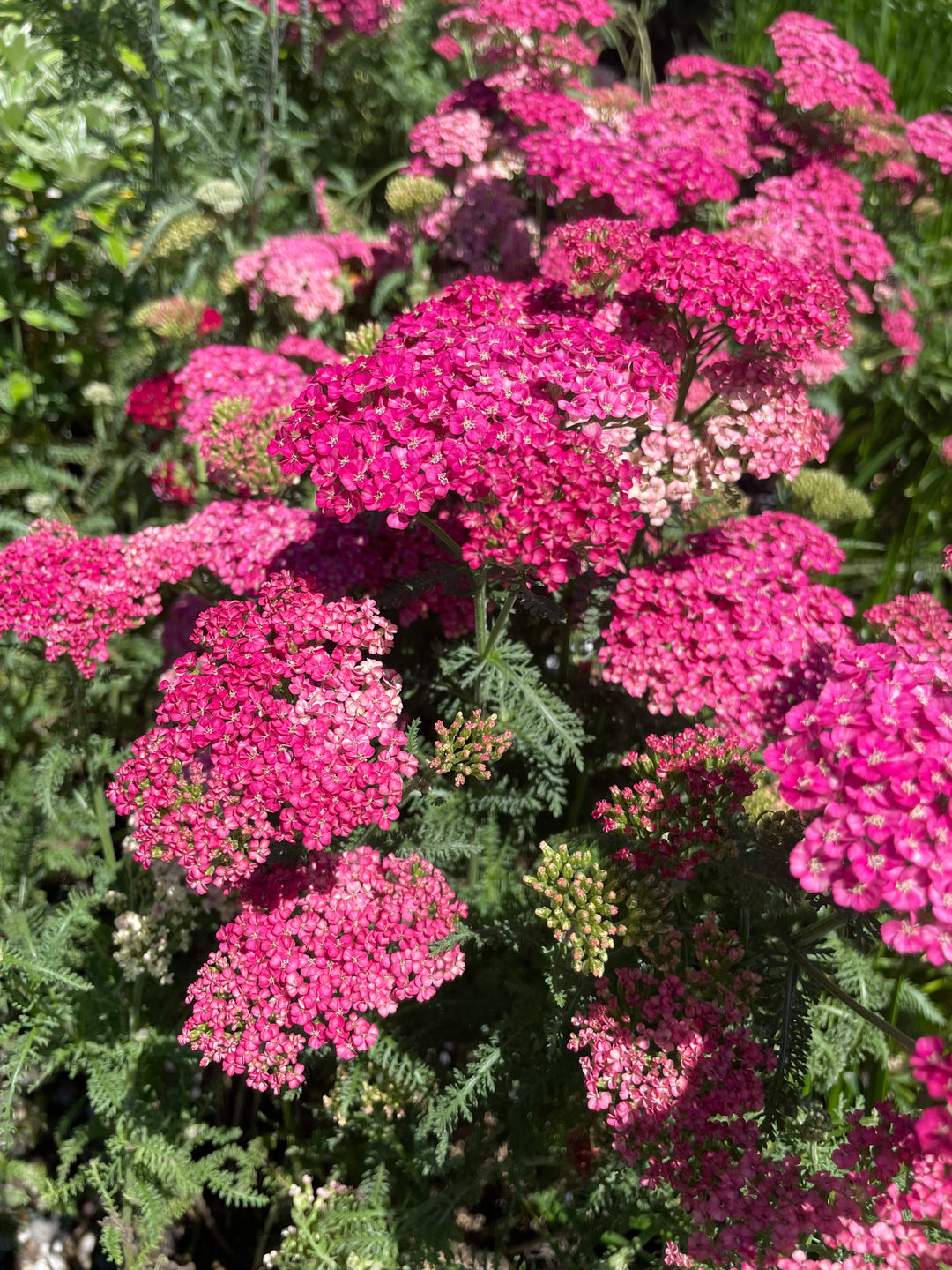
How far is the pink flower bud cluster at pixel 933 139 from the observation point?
368 cm

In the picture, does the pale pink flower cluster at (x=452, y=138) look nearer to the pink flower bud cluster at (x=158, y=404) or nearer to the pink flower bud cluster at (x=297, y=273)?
the pink flower bud cluster at (x=297, y=273)

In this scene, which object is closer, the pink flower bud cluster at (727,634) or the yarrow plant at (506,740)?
the yarrow plant at (506,740)

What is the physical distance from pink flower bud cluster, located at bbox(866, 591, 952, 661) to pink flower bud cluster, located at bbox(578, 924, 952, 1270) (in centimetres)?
98

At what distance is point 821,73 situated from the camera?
3697mm

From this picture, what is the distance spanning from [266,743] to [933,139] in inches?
147

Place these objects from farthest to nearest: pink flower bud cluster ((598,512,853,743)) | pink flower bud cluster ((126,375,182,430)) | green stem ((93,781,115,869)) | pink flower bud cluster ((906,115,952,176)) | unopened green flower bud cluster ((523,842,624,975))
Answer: pink flower bud cluster ((906,115,952,176)), pink flower bud cluster ((126,375,182,430)), green stem ((93,781,115,869)), pink flower bud cluster ((598,512,853,743)), unopened green flower bud cluster ((523,842,624,975))

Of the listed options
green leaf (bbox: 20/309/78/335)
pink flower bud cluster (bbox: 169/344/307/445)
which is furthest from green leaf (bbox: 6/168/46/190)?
pink flower bud cluster (bbox: 169/344/307/445)

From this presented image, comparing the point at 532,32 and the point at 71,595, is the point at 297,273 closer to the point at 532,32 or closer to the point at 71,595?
the point at 532,32

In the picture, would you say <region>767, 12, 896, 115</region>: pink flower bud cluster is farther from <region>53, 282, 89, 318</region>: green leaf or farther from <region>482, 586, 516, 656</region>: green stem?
<region>53, 282, 89, 318</region>: green leaf

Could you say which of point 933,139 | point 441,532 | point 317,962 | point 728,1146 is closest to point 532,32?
point 933,139

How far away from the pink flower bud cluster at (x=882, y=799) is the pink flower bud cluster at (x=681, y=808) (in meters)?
0.42

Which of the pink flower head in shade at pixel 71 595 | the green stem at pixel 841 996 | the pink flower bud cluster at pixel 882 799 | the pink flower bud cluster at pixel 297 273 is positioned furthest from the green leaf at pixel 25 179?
the green stem at pixel 841 996

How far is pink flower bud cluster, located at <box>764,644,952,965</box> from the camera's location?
1.53 m

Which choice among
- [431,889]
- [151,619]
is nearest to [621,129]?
[151,619]
